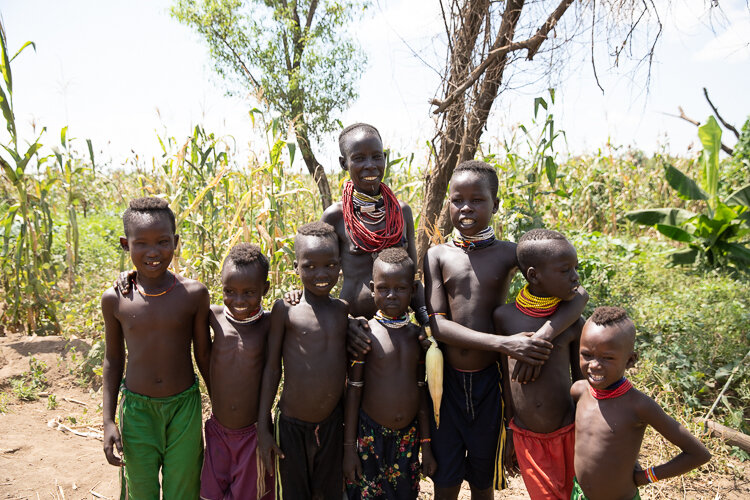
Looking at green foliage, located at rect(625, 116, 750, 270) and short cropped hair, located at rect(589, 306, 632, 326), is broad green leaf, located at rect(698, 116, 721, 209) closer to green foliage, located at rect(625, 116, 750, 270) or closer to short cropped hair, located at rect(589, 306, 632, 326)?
green foliage, located at rect(625, 116, 750, 270)

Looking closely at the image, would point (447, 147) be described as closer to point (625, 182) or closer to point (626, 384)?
point (626, 384)

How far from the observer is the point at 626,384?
1.85 m

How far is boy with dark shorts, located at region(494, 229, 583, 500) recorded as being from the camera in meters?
2.06

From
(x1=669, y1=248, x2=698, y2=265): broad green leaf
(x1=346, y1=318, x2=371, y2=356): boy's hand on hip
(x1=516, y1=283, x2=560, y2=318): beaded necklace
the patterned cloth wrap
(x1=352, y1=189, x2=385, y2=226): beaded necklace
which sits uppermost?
(x1=352, y1=189, x2=385, y2=226): beaded necklace

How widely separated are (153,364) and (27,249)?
10.5 ft

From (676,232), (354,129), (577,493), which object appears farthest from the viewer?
(676,232)

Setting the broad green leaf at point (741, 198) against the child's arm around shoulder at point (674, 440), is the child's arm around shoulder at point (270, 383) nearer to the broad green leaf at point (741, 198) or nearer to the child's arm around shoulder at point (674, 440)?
the child's arm around shoulder at point (674, 440)

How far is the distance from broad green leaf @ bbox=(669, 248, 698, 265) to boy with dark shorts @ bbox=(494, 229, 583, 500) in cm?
453

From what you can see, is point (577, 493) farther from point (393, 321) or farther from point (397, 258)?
point (397, 258)

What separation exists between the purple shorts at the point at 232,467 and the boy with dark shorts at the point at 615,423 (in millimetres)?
1318

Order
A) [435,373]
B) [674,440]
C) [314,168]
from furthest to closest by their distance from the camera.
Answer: [314,168] → [435,373] → [674,440]

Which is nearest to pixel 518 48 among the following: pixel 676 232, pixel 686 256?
pixel 676 232

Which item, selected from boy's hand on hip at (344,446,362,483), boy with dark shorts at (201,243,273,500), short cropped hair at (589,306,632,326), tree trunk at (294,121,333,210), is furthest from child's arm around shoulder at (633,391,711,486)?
tree trunk at (294,121,333,210)

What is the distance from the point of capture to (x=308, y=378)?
7.18 feet
